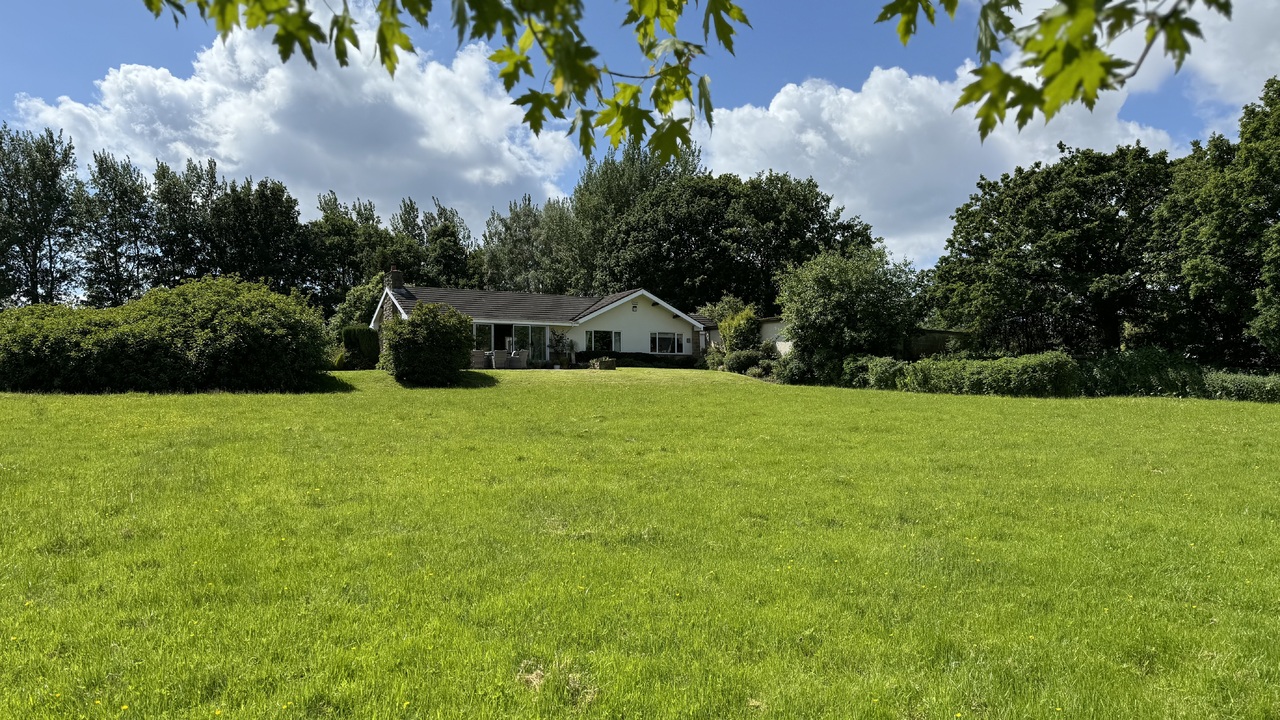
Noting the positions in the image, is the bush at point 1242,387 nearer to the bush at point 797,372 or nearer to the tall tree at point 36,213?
the bush at point 797,372

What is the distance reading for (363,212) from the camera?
57.3m

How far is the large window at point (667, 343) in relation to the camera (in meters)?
37.2

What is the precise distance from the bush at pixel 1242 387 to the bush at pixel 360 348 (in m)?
31.5

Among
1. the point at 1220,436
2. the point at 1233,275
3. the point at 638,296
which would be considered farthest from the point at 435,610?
the point at 638,296

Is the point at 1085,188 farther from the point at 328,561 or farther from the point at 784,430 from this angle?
the point at 328,561

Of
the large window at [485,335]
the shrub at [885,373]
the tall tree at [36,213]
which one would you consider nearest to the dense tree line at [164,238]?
the tall tree at [36,213]

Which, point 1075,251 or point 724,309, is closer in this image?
point 1075,251

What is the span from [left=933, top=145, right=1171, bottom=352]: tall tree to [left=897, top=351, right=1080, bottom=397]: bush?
5.52 m

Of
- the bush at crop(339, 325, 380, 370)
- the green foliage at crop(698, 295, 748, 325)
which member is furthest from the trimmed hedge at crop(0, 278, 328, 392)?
the green foliage at crop(698, 295, 748, 325)

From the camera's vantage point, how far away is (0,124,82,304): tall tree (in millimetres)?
39750

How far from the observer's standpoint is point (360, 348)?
29891mm

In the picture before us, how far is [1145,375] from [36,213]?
58.1m

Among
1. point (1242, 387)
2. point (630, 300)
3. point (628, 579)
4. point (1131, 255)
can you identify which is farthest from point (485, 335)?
point (1242, 387)

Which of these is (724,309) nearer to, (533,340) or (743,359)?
(743,359)
